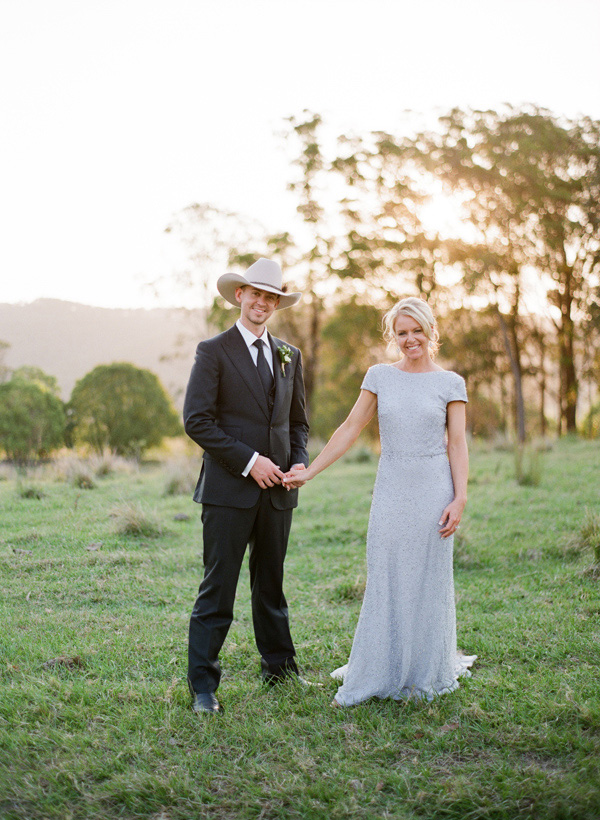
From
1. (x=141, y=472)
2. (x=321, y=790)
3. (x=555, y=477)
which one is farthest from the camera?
(x=141, y=472)

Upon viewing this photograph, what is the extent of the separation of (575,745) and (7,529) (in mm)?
5659

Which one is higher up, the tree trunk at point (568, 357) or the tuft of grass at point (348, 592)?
the tree trunk at point (568, 357)

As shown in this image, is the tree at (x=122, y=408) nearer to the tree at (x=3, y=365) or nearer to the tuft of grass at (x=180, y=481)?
the tree at (x=3, y=365)

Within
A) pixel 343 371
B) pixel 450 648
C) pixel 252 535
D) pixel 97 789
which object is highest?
pixel 343 371

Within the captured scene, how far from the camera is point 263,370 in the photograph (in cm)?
382

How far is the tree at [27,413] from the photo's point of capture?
19.1 metres

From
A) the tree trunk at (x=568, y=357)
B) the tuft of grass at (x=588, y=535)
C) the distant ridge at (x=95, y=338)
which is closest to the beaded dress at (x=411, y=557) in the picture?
the tuft of grass at (x=588, y=535)

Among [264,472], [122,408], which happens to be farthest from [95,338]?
[264,472]

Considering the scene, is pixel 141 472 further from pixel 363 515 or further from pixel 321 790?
pixel 321 790

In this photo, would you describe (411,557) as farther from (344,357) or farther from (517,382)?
(344,357)

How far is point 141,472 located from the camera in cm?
1303

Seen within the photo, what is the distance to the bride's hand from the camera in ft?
A: 12.3

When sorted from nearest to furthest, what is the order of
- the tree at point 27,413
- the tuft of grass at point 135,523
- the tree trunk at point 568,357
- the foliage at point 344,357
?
the tuft of grass at point 135,523 → the tree at point 27,413 → the tree trunk at point 568,357 → the foliage at point 344,357

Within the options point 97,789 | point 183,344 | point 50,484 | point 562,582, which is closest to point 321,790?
point 97,789
